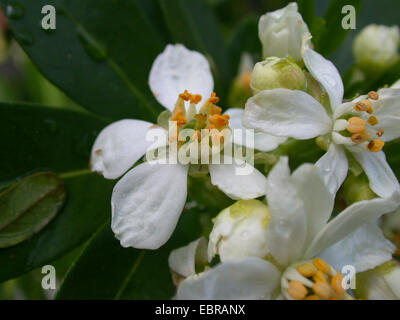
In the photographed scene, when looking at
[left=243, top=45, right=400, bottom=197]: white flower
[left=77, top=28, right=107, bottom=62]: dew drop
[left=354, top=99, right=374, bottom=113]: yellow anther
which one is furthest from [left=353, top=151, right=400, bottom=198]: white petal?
[left=77, top=28, right=107, bottom=62]: dew drop

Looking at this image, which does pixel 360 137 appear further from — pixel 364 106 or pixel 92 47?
pixel 92 47

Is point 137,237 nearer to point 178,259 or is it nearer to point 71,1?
point 178,259

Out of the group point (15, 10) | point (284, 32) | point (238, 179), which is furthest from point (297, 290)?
point (15, 10)

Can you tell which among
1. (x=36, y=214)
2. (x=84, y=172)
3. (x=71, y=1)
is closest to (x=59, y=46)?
(x=71, y=1)

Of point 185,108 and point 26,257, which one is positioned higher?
point 185,108

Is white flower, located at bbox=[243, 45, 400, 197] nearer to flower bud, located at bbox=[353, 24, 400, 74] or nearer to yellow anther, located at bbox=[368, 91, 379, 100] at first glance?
yellow anther, located at bbox=[368, 91, 379, 100]
